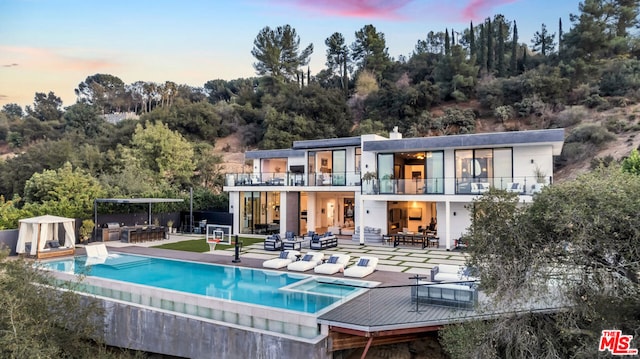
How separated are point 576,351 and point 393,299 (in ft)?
14.5

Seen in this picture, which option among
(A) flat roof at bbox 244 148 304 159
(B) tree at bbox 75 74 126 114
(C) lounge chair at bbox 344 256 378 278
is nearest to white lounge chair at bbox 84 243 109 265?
(C) lounge chair at bbox 344 256 378 278

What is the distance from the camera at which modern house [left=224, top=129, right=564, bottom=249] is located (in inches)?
754

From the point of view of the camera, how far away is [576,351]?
689 cm

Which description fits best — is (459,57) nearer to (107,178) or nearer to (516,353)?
(107,178)

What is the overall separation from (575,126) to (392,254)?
1246 inches

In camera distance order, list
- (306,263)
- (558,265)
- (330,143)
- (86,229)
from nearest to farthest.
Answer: (558,265) → (306,263) → (86,229) → (330,143)

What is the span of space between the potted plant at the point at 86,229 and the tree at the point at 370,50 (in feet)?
147

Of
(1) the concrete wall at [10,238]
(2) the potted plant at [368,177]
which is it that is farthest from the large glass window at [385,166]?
(1) the concrete wall at [10,238]

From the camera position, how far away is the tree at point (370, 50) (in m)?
58.1

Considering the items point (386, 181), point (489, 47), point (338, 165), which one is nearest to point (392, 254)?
point (386, 181)

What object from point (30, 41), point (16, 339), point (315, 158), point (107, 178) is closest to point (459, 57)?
point (315, 158)

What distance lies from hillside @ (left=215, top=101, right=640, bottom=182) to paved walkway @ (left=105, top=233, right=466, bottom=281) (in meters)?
17.6

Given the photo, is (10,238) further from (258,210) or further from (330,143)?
(330,143)

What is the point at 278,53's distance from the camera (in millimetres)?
57812
